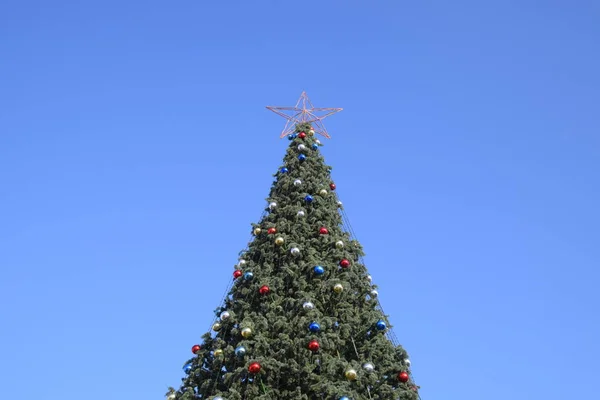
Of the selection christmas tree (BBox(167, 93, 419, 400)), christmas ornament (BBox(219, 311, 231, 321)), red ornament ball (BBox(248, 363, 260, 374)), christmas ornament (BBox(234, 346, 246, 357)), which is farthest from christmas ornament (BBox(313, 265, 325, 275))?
red ornament ball (BBox(248, 363, 260, 374))

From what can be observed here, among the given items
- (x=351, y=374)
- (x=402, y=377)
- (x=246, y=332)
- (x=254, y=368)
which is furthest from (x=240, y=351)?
(x=402, y=377)

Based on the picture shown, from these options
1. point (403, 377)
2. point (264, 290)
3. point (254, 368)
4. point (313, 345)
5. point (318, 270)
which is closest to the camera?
point (254, 368)

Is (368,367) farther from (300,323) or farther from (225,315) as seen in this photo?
(225,315)

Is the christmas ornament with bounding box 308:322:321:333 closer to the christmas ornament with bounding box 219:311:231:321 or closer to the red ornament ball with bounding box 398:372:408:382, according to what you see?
the red ornament ball with bounding box 398:372:408:382

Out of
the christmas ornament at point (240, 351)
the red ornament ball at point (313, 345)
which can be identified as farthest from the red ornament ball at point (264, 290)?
the red ornament ball at point (313, 345)

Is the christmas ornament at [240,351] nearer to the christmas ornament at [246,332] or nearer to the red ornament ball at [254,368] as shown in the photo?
the christmas ornament at [246,332]

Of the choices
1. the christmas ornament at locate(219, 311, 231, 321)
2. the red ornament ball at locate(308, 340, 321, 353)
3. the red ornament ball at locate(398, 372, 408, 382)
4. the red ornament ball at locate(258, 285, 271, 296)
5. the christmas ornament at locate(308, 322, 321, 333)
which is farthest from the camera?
the christmas ornament at locate(219, 311, 231, 321)

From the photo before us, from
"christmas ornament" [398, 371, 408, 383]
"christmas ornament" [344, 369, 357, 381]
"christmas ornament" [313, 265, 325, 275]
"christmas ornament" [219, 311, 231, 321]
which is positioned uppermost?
"christmas ornament" [313, 265, 325, 275]

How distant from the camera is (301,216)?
1380 cm

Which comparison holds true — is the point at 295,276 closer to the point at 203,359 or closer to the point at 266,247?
the point at 266,247

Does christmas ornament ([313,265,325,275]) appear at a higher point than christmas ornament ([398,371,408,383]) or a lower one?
higher

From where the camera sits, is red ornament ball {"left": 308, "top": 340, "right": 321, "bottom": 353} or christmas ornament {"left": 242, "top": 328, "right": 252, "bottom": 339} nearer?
red ornament ball {"left": 308, "top": 340, "right": 321, "bottom": 353}

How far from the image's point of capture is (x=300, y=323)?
1123 cm

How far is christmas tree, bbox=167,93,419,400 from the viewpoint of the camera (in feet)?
35.6
